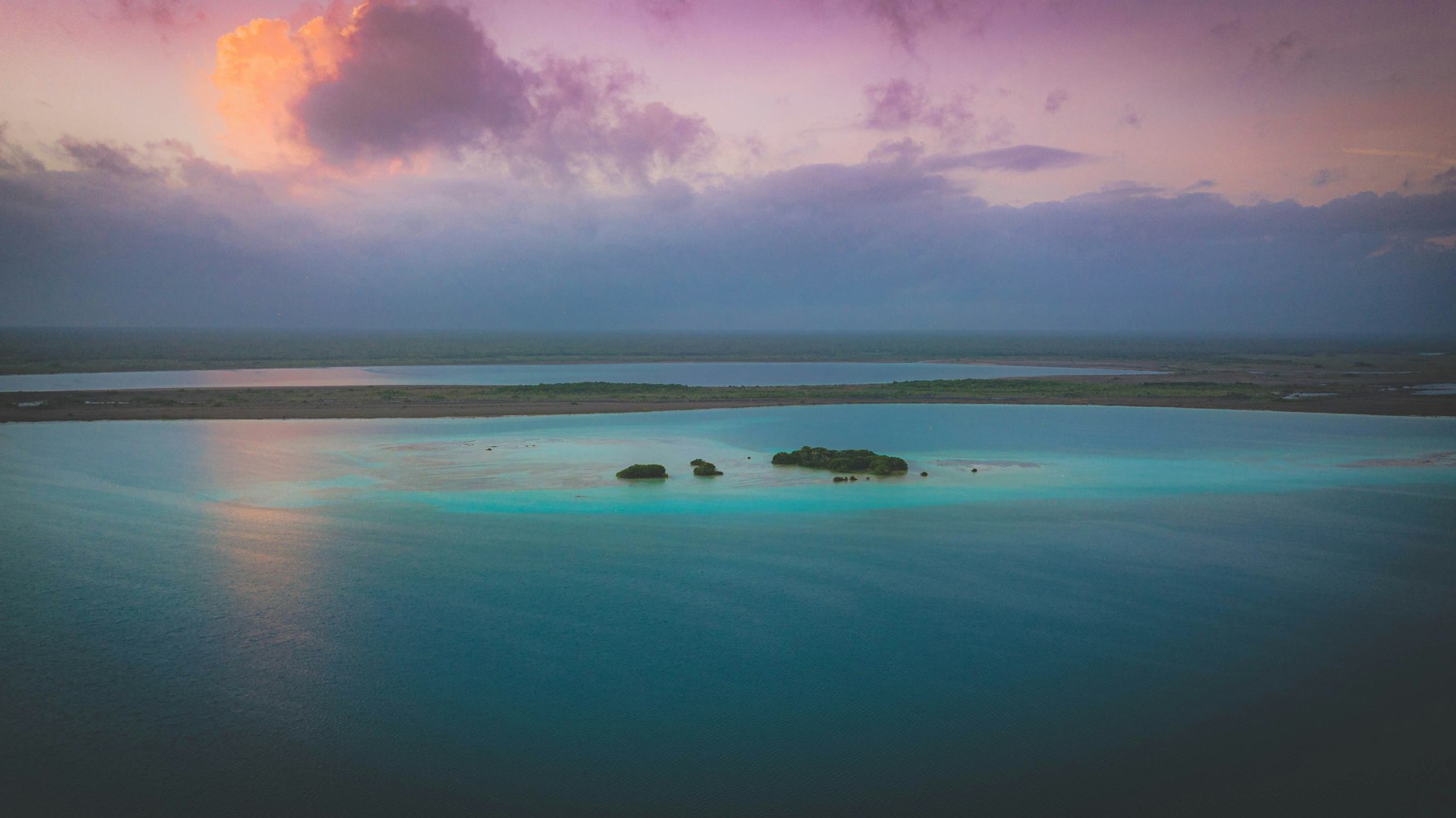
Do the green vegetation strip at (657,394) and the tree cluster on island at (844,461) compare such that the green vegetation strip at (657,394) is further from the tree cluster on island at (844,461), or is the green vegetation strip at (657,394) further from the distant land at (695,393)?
the tree cluster on island at (844,461)

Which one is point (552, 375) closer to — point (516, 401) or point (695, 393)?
point (695, 393)

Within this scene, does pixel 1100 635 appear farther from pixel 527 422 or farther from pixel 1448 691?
pixel 527 422

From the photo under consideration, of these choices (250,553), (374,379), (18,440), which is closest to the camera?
(250,553)

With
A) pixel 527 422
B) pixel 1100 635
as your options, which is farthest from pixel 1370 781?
pixel 527 422

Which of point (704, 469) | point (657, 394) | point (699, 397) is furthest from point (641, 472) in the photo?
point (657, 394)

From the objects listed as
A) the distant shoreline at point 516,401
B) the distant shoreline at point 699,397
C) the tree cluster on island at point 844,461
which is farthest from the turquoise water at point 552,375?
the tree cluster on island at point 844,461

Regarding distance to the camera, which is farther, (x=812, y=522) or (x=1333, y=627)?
(x=812, y=522)
